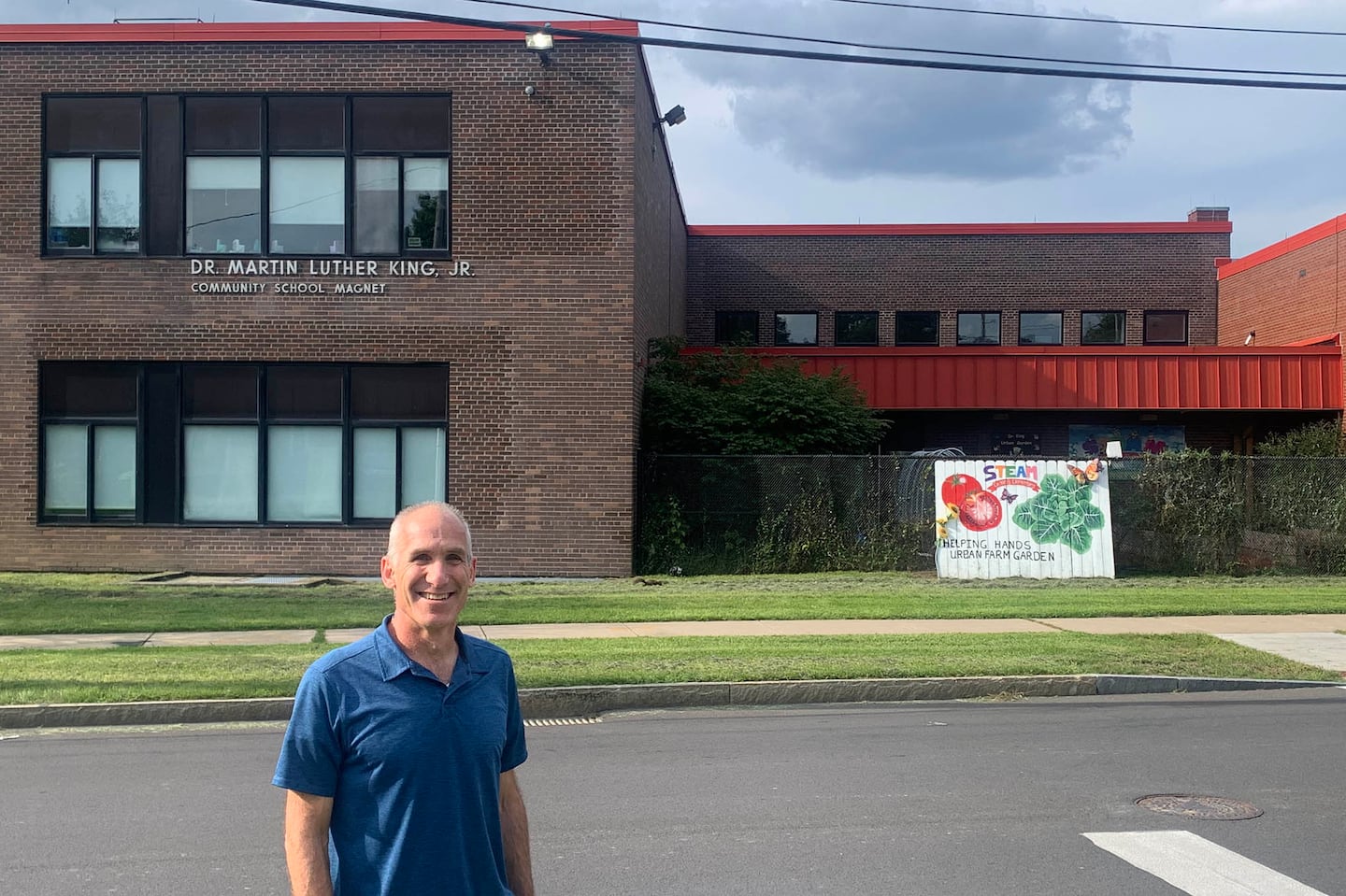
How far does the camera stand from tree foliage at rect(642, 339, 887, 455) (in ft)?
70.7

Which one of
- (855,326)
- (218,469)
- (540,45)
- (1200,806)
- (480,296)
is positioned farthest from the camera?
(855,326)

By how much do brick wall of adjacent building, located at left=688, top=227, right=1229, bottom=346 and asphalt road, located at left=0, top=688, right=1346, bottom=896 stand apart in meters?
24.2

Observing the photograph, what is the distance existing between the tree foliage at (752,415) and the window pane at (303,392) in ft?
16.9

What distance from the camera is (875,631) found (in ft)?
45.2

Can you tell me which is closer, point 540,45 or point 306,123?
point 540,45

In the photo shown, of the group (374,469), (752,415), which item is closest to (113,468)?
(374,469)

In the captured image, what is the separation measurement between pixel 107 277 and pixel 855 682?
1354 centimetres

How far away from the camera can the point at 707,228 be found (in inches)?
1321

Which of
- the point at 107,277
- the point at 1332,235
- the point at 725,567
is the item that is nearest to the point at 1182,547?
the point at 725,567

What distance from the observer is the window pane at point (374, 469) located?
19.1 meters

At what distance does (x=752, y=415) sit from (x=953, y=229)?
1372cm

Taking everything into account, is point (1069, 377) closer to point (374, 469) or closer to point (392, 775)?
point (374, 469)

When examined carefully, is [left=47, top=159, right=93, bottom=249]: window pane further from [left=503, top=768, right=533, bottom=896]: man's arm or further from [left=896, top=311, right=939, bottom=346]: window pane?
[left=896, top=311, right=939, bottom=346]: window pane

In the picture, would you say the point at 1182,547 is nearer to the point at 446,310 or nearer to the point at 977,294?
the point at 446,310
